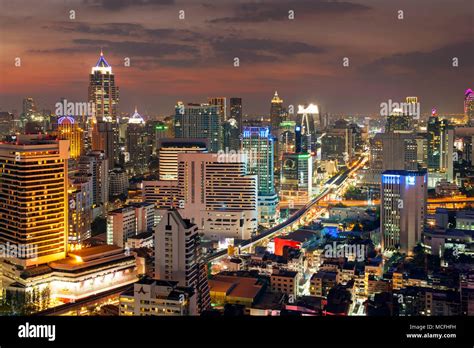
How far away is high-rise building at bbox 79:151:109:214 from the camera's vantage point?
33.9 ft

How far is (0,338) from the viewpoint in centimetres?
132

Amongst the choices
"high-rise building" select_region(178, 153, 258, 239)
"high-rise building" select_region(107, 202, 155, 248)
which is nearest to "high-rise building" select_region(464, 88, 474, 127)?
"high-rise building" select_region(178, 153, 258, 239)

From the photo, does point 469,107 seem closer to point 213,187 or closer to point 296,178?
point 296,178

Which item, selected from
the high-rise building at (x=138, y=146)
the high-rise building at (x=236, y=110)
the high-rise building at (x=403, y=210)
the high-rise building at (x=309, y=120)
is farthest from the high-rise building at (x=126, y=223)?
the high-rise building at (x=309, y=120)

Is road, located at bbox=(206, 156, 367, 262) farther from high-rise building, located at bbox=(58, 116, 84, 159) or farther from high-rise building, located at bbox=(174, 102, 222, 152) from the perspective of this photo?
high-rise building, located at bbox=(58, 116, 84, 159)

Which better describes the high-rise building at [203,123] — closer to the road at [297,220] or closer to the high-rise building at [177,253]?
the road at [297,220]

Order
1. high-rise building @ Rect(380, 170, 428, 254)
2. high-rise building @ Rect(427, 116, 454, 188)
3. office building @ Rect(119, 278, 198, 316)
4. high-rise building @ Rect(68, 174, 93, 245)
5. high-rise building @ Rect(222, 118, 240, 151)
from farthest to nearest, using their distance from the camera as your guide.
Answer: high-rise building @ Rect(222, 118, 240, 151) → high-rise building @ Rect(427, 116, 454, 188) → high-rise building @ Rect(68, 174, 93, 245) → high-rise building @ Rect(380, 170, 428, 254) → office building @ Rect(119, 278, 198, 316)

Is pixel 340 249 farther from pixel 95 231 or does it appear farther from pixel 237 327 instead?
pixel 237 327

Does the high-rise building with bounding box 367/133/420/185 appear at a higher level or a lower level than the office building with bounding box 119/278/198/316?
higher

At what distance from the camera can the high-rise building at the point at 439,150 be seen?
488 inches

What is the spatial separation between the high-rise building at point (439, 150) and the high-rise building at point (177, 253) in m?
8.83

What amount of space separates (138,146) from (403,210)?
9.44m

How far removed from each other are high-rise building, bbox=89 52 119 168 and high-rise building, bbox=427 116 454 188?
8169 mm

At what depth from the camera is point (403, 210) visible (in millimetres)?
7594
